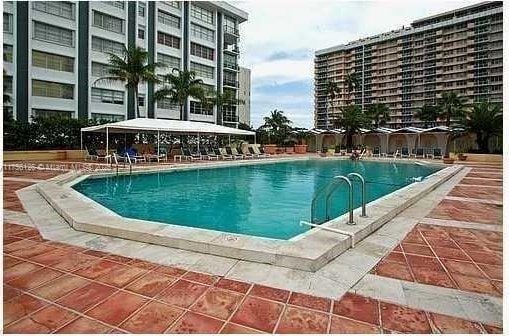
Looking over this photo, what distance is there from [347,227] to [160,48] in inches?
1399

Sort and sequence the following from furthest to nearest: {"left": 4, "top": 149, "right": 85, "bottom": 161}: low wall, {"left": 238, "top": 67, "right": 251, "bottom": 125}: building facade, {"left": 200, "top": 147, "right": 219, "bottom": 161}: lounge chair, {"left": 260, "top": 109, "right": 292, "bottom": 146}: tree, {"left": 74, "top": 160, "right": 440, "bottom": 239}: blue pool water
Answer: {"left": 238, "top": 67, "right": 251, "bottom": 125}: building facade → {"left": 260, "top": 109, "right": 292, "bottom": 146}: tree → {"left": 200, "top": 147, "right": 219, "bottom": 161}: lounge chair → {"left": 4, "top": 149, "right": 85, "bottom": 161}: low wall → {"left": 74, "top": 160, "right": 440, "bottom": 239}: blue pool water

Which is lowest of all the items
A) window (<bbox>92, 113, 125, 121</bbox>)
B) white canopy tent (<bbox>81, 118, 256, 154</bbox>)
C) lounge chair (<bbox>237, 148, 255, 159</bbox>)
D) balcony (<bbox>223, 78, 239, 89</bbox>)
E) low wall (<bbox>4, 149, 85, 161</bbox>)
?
low wall (<bbox>4, 149, 85, 161</bbox>)

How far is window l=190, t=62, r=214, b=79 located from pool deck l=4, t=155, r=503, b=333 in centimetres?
3696

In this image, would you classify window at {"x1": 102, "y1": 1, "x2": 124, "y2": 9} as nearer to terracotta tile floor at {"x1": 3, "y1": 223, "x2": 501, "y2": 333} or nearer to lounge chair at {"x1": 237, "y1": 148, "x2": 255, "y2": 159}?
lounge chair at {"x1": 237, "y1": 148, "x2": 255, "y2": 159}

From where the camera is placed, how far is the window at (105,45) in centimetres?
Result: 3073

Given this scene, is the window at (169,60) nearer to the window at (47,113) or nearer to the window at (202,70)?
the window at (202,70)

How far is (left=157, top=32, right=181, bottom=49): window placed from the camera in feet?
118

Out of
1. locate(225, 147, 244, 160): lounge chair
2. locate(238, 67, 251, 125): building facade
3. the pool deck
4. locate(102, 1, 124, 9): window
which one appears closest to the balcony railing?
locate(102, 1, 124, 9): window

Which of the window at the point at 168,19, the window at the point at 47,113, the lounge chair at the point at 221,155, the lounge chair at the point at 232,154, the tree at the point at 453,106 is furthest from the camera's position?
Result: the tree at the point at 453,106

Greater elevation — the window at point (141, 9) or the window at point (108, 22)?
the window at point (141, 9)

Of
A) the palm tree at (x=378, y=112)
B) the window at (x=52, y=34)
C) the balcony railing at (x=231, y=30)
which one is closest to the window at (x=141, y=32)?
the window at (x=52, y=34)

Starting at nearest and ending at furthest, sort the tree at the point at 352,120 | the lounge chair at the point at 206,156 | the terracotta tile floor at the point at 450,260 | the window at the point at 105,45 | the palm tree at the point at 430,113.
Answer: the terracotta tile floor at the point at 450,260, the lounge chair at the point at 206,156, the window at the point at 105,45, the tree at the point at 352,120, the palm tree at the point at 430,113

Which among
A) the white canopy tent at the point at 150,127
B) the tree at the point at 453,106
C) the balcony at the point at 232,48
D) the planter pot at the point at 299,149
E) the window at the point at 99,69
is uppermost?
the balcony at the point at 232,48

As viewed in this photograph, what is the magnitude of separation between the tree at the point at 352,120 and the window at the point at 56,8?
2697 cm
